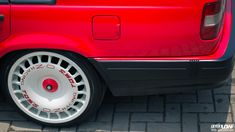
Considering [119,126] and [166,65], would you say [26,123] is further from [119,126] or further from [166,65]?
[166,65]

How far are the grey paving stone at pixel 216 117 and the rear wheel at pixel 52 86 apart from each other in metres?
0.85

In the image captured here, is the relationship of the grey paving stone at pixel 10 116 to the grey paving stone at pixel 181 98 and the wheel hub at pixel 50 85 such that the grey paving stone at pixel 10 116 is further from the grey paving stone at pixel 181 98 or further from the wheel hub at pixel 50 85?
the grey paving stone at pixel 181 98

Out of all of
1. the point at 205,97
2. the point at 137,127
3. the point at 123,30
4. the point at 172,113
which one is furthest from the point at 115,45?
the point at 205,97

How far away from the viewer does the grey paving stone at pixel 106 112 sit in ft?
12.6

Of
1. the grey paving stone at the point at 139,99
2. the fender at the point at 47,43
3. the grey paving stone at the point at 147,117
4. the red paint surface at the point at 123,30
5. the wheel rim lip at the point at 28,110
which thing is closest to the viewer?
the red paint surface at the point at 123,30

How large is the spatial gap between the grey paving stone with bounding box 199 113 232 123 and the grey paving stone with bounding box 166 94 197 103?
22 cm

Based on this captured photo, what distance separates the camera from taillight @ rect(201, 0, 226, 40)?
3.07 meters

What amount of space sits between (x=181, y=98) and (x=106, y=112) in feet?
2.13

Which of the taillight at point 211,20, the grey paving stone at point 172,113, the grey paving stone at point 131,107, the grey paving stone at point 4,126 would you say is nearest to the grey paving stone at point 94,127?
the grey paving stone at point 131,107

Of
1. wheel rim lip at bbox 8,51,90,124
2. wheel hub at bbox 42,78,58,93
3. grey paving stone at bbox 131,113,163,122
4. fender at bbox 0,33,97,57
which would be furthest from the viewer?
grey paving stone at bbox 131,113,163,122

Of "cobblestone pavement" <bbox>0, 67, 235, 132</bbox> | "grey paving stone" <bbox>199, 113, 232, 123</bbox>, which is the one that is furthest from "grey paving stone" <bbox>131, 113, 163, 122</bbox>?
"grey paving stone" <bbox>199, 113, 232, 123</bbox>

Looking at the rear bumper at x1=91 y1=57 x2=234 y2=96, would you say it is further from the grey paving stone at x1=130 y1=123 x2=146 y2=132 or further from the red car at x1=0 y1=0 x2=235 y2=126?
the grey paving stone at x1=130 y1=123 x2=146 y2=132

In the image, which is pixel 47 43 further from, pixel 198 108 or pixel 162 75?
pixel 198 108

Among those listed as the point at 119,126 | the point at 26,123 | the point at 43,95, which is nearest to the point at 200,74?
the point at 119,126
